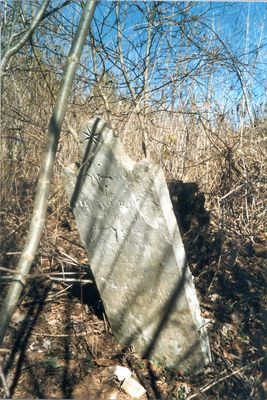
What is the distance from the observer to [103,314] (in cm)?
292

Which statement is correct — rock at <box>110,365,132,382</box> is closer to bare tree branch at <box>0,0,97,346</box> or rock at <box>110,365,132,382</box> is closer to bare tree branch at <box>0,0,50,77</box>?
bare tree branch at <box>0,0,97,346</box>

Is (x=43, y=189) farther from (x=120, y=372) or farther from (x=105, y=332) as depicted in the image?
(x=105, y=332)

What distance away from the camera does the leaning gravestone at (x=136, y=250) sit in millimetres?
2426

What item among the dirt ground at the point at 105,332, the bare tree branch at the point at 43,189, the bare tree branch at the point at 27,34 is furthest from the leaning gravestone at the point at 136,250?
the bare tree branch at the point at 43,189

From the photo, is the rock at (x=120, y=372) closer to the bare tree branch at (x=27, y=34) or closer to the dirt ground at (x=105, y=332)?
the dirt ground at (x=105, y=332)

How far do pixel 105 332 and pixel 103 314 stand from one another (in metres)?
0.11

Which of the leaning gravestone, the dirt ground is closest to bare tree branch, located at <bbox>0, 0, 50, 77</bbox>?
the leaning gravestone

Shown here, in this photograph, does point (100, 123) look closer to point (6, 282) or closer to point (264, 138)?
point (6, 282)

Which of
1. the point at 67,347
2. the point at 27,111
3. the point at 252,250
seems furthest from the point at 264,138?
the point at 67,347

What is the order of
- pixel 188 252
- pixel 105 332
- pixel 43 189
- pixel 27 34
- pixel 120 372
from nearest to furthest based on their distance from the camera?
pixel 43 189
pixel 27 34
pixel 120 372
pixel 105 332
pixel 188 252

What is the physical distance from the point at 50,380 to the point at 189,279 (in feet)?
2.86

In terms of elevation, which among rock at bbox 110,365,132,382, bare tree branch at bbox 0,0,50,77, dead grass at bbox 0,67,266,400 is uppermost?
bare tree branch at bbox 0,0,50,77

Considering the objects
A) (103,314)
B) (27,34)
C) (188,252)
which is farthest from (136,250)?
(27,34)

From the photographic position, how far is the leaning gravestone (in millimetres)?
2426
